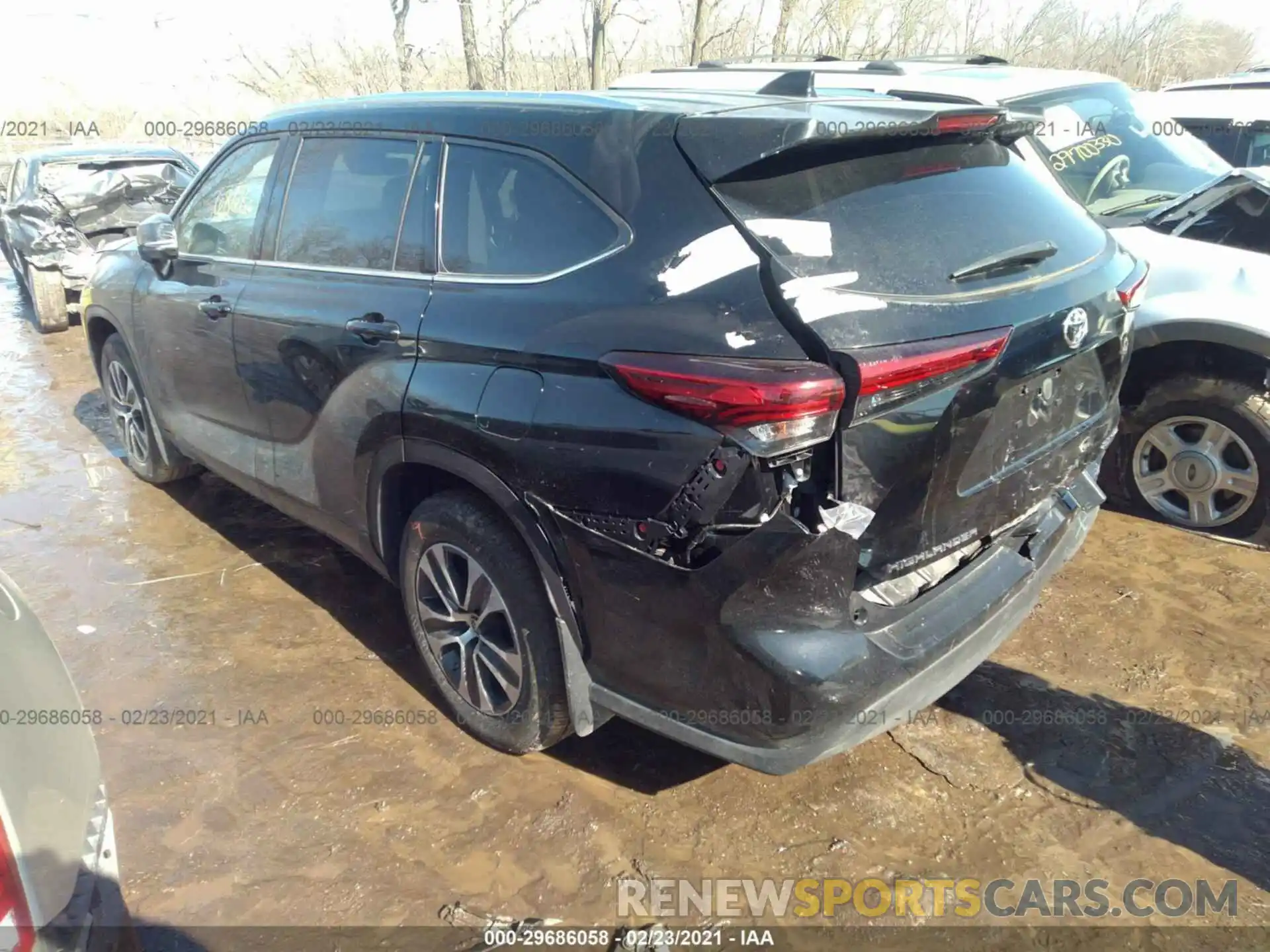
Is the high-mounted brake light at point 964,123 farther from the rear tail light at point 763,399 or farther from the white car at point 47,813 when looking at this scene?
the white car at point 47,813

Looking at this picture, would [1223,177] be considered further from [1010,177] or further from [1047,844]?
[1047,844]

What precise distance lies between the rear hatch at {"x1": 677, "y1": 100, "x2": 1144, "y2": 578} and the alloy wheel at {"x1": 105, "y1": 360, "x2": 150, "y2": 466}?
384 cm

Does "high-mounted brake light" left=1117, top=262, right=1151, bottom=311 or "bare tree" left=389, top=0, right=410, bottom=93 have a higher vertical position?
"bare tree" left=389, top=0, right=410, bottom=93

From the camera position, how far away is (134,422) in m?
5.03

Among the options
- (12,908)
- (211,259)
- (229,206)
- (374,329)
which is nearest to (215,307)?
(211,259)

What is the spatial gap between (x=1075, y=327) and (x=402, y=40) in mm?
15937

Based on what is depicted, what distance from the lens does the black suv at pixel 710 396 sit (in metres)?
2.10

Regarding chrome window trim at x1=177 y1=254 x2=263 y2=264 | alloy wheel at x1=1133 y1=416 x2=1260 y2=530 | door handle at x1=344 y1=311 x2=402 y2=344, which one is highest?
chrome window trim at x1=177 y1=254 x2=263 y2=264

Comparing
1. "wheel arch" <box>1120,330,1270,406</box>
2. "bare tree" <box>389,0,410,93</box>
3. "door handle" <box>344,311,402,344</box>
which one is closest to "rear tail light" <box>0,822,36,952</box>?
"door handle" <box>344,311,402,344</box>

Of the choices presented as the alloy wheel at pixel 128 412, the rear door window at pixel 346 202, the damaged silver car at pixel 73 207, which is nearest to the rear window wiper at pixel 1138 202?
the rear door window at pixel 346 202

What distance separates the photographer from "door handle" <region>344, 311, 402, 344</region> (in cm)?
285

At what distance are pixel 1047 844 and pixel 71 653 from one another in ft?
11.5

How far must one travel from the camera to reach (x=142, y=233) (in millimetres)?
4078

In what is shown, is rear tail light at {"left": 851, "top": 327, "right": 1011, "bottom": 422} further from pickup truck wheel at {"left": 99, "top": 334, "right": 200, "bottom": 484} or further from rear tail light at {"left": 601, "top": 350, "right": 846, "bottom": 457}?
pickup truck wheel at {"left": 99, "top": 334, "right": 200, "bottom": 484}
